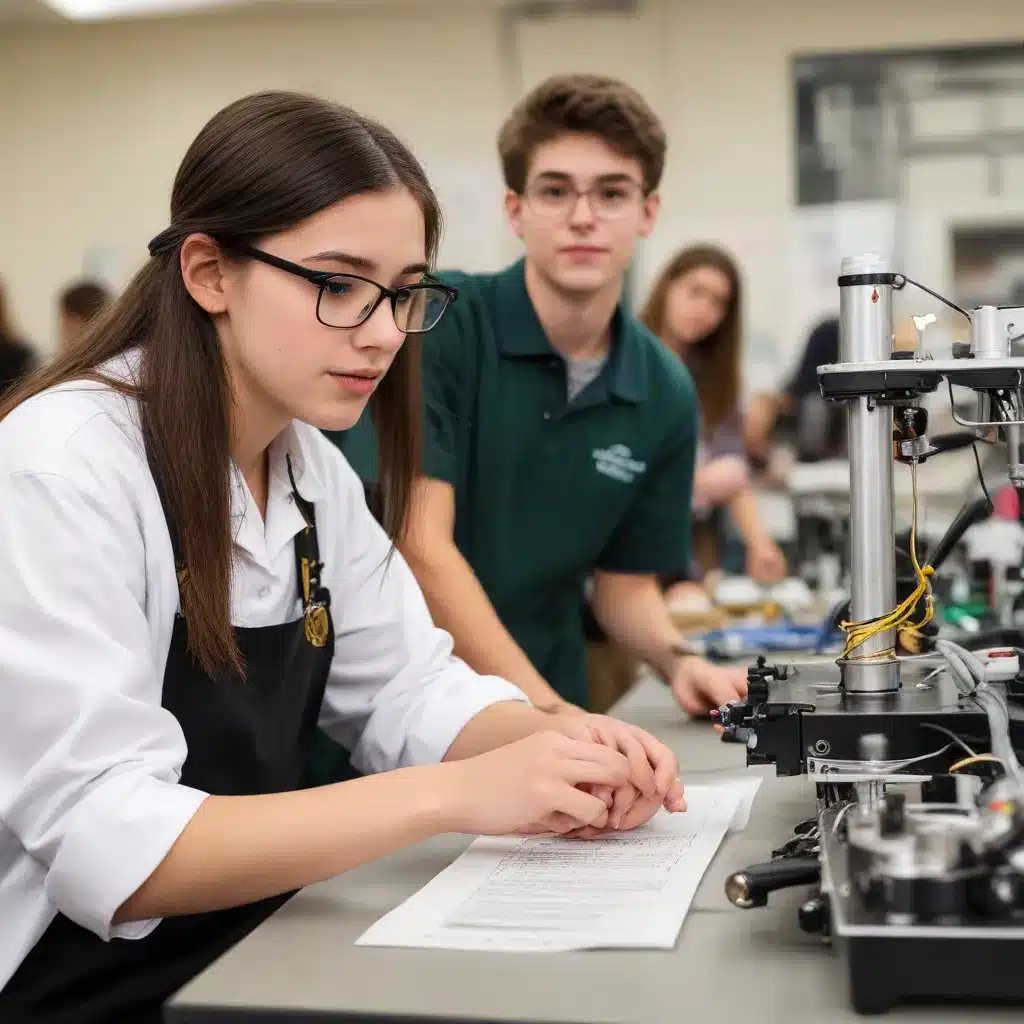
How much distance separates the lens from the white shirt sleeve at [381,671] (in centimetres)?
141

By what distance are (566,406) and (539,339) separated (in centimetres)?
12

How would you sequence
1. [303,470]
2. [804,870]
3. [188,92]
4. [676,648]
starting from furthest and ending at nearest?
[188,92] < [676,648] < [303,470] < [804,870]

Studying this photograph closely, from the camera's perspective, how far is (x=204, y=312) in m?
1.25

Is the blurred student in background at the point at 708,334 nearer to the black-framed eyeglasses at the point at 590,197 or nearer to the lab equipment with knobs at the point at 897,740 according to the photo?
the black-framed eyeglasses at the point at 590,197

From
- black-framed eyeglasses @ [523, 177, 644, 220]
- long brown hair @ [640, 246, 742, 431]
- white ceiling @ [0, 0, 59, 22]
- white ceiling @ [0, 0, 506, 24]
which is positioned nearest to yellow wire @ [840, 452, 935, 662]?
black-framed eyeglasses @ [523, 177, 644, 220]

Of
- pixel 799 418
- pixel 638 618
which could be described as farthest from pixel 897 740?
pixel 799 418

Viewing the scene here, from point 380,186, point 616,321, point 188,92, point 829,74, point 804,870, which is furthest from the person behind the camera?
point 188,92

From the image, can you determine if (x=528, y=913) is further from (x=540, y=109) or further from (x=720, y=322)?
(x=720, y=322)

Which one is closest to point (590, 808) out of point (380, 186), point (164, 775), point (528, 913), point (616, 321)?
point (528, 913)

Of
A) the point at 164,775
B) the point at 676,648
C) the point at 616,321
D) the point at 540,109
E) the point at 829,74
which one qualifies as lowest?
the point at 676,648

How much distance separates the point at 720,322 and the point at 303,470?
2826mm

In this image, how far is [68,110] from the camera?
5.59 m

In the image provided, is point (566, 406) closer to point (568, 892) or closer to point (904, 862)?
point (568, 892)

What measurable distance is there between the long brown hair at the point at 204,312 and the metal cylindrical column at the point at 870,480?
435 mm
